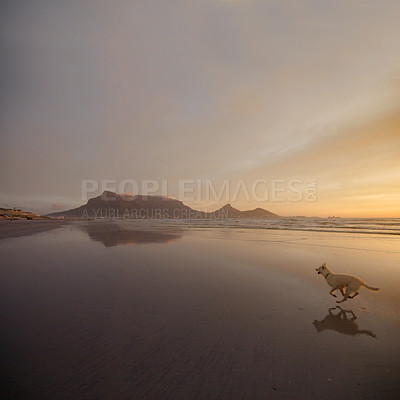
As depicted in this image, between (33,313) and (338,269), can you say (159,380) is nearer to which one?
(33,313)

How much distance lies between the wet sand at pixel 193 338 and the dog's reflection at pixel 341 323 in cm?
3

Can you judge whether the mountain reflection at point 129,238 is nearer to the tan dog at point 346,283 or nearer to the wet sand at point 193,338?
the wet sand at point 193,338

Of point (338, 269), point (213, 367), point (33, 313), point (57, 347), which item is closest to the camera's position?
point (213, 367)

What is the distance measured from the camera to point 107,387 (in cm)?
259

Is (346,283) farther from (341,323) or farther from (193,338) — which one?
(193,338)

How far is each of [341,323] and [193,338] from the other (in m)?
3.40

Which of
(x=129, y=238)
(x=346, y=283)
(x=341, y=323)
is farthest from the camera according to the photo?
(x=129, y=238)

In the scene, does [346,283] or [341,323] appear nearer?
[341,323]

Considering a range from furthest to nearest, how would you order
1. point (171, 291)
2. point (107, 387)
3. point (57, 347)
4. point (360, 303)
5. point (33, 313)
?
point (171, 291) < point (360, 303) < point (33, 313) < point (57, 347) < point (107, 387)

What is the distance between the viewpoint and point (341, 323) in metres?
4.44

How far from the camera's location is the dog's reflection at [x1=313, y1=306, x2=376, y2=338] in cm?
412

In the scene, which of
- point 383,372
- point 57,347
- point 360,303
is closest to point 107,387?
point 57,347

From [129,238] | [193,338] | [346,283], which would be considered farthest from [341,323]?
[129,238]

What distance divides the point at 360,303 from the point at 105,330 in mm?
6704
